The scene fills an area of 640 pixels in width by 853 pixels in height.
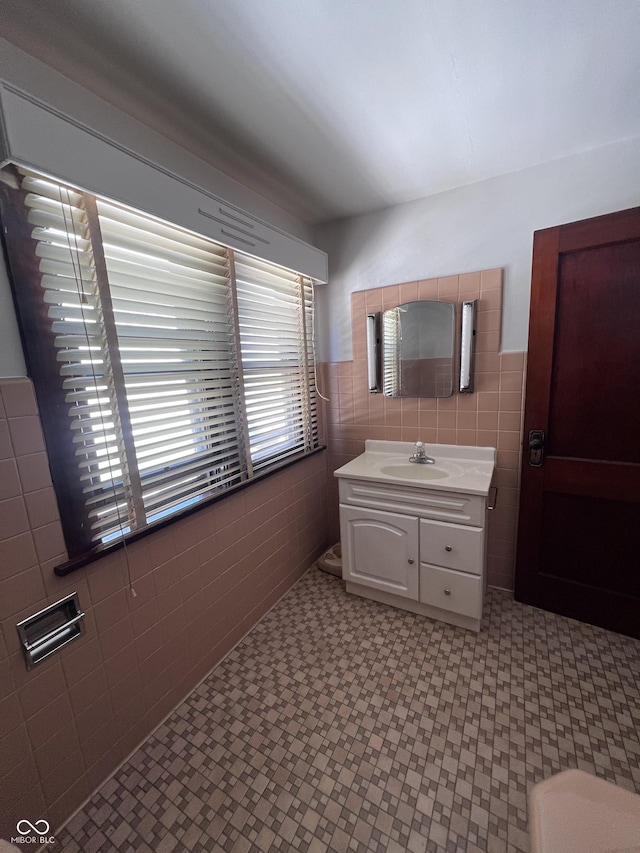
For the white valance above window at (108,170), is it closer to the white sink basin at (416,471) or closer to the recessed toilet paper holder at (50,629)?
the recessed toilet paper holder at (50,629)

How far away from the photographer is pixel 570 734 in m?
1.23

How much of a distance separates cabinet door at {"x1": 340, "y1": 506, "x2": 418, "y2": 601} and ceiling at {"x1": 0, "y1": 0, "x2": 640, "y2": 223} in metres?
1.79

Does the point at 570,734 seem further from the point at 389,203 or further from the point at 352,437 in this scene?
the point at 389,203

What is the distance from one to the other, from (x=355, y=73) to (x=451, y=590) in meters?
2.19

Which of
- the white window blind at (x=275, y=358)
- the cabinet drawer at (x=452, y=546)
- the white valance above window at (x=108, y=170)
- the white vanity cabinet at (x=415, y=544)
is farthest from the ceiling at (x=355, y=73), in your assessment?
the cabinet drawer at (x=452, y=546)

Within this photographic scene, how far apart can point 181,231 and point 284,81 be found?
0.63 meters

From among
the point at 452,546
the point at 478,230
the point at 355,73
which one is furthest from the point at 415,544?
the point at 355,73

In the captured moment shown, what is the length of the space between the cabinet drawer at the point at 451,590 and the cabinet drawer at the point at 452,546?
0.04 m

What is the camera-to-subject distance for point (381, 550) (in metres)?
1.89

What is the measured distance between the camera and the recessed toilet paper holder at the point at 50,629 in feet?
3.16

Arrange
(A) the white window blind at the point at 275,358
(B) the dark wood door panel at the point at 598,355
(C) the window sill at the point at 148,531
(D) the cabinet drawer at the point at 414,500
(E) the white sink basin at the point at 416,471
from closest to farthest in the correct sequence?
(C) the window sill at the point at 148,531, (B) the dark wood door panel at the point at 598,355, (D) the cabinet drawer at the point at 414,500, (A) the white window blind at the point at 275,358, (E) the white sink basin at the point at 416,471

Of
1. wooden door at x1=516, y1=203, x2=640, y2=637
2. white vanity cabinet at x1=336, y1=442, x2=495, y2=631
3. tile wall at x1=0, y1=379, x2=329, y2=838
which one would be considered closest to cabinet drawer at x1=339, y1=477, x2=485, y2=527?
white vanity cabinet at x1=336, y1=442, x2=495, y2=631

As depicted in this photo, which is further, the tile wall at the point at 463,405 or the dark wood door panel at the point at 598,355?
the tile wall at the point at 463,405

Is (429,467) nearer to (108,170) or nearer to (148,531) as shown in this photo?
(148,531)
